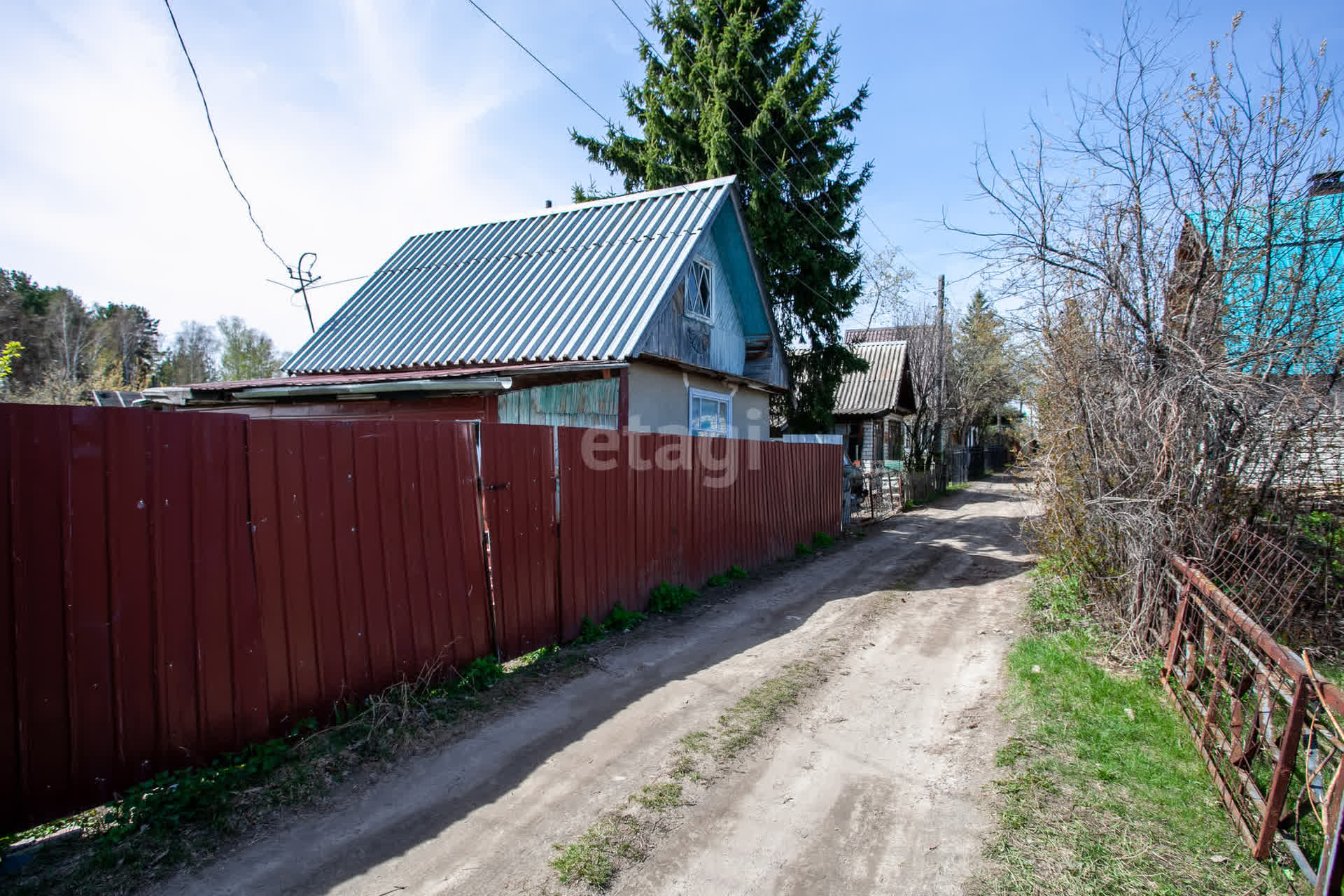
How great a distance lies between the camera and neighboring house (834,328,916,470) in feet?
87.0

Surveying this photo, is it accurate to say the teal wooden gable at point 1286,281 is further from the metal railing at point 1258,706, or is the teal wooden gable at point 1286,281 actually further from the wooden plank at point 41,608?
the wooden plank at point 41,608

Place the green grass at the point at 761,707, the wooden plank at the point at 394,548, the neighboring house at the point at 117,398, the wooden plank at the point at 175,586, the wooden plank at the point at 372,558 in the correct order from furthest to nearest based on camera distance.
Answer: the neighboring house at the point at 117,398 < the wooden plank at the point at 394,548 < the wooden plank at the point at 372,558 < the green grass at the point at 761,707 < the wooden plank at the point at 175,586

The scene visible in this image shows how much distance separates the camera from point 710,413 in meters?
12.4

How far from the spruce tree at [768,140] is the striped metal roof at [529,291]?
9.85 ft

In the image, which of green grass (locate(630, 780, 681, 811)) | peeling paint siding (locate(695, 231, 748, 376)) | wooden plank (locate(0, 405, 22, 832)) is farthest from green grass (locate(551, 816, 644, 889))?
peeling paint siding (locate(695, 231, 748, 376))

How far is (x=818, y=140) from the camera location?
14992 millimetres

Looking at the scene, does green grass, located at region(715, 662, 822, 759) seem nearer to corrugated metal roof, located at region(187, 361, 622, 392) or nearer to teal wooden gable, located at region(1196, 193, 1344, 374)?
teal wooden gable, located at region(1196, 193, 1344, 374)

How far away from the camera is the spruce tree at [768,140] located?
14.4m

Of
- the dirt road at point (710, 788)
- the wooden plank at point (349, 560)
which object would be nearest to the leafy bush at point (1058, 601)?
the dirt road at point (710, 788)

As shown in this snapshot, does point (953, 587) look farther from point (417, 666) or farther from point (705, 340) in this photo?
point (417, 666)

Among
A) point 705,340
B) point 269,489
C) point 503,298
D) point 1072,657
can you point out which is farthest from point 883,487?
point 269,489

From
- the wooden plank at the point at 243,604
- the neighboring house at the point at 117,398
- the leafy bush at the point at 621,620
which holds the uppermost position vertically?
the neighboring house at the point at 117,398

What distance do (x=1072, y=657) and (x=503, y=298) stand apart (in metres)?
9.91

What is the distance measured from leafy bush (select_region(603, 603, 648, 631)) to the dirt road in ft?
0.69
